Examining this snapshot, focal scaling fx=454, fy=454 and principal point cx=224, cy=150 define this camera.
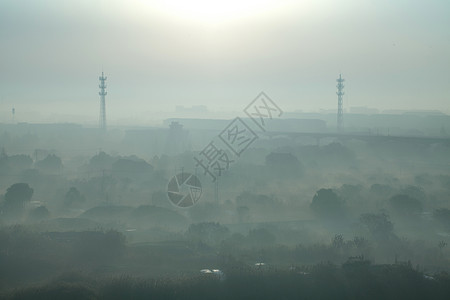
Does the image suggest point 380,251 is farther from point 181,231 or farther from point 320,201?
point 181,231

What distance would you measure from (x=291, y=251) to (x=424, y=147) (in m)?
15.4

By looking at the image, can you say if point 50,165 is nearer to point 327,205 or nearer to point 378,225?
point 327,205

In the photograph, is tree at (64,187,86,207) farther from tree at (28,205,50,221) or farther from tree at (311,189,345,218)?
tree at (311,189,345,218)

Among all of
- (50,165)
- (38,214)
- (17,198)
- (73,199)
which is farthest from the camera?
(50,165)

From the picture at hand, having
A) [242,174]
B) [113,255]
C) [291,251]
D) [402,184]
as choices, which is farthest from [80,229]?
[402,184]

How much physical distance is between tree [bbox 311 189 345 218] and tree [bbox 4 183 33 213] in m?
5.84

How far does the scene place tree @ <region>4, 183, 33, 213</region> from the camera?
8.91 meters

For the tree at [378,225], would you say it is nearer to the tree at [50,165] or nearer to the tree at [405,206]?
the tree at [405,206]

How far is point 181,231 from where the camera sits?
26.3ft

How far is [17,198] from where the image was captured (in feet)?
30.0

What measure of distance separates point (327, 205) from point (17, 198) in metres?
6.20

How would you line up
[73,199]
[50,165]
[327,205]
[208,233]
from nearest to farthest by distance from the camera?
[208,233] → [327,205] → [73,199] → [50,165]

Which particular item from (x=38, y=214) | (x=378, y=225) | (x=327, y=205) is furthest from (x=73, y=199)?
(x=378, y=225)

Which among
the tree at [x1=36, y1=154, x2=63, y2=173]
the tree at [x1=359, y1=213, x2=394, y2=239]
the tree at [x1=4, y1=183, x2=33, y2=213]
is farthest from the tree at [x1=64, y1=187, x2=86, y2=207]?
the tree at [x1=359, y1=213, x2=394, y2=239]
